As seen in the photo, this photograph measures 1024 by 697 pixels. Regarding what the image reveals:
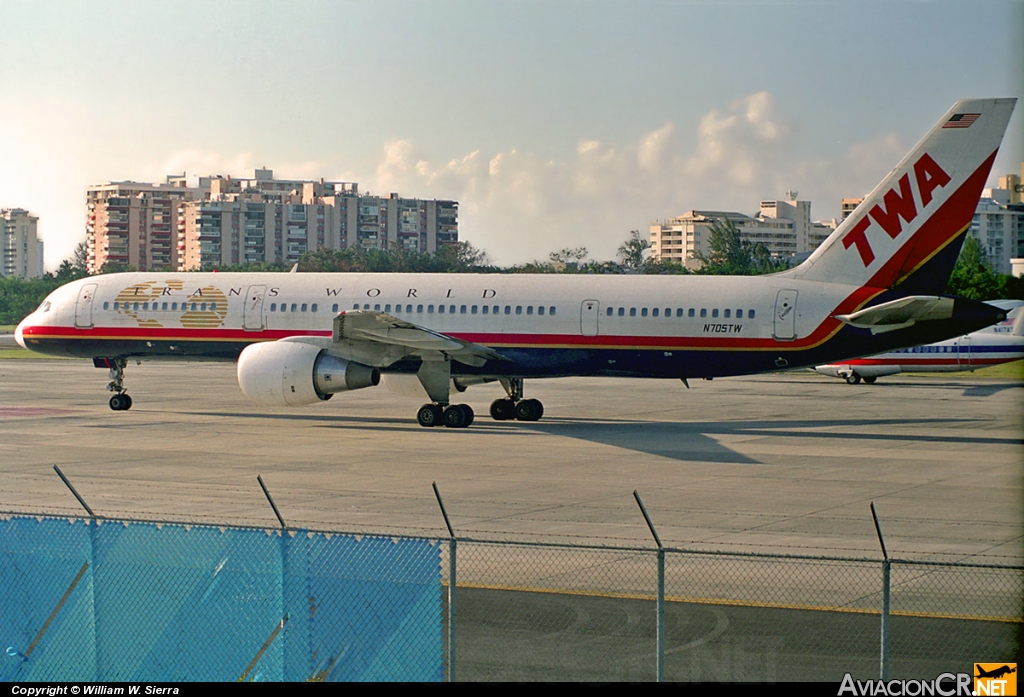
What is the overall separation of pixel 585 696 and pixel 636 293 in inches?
924

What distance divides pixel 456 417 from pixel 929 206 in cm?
1318

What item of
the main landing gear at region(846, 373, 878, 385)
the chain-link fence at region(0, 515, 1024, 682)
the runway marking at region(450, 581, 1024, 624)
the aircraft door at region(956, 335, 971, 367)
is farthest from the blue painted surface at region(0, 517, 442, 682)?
the main landing gear at region(846, 373, 878, 385)

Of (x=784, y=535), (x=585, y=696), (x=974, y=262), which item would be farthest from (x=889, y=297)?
(x=974, y=262)

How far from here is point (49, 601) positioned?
11250 mm

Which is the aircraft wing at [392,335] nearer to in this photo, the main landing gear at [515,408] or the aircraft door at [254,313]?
the main landing gear at [515,408]

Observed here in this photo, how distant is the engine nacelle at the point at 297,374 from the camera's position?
103ft

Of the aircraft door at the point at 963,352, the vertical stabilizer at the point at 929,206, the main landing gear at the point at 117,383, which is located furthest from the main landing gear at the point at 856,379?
the main landing gear at the point at 117,383

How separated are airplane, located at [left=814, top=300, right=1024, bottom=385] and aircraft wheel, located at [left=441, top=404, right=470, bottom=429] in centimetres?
2070

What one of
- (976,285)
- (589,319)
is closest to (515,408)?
(589,319)

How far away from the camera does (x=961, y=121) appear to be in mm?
30922

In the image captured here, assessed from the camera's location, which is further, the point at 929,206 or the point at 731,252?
the point at 731,252

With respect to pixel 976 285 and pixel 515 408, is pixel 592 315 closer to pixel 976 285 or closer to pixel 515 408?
pixel 515 408

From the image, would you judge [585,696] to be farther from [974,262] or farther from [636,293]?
[974,262]

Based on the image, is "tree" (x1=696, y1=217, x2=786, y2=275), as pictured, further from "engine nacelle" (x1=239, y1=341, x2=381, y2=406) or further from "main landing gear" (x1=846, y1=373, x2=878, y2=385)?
"engine nacelle" (x1=239, y1=341, x2=381, y2=406)
